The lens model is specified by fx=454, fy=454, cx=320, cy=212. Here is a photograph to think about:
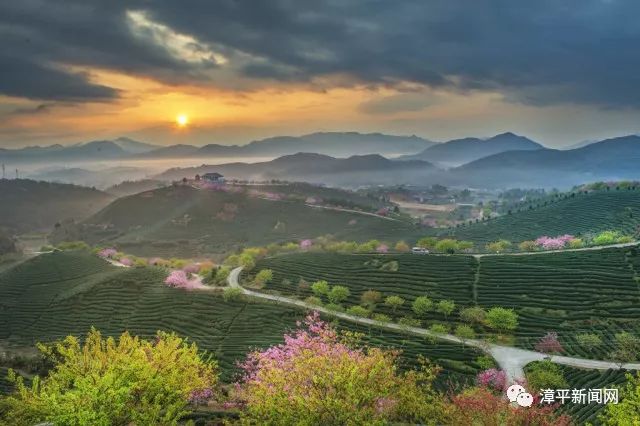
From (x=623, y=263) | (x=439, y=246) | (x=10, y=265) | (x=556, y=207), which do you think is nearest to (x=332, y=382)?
(x=623, y=263)

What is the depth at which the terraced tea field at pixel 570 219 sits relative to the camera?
397 ft

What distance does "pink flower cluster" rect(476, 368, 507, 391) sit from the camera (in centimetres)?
5256

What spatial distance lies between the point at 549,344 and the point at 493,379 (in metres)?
12.2

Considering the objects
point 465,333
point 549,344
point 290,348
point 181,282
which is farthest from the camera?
point 181,282

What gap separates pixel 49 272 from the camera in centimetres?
11488

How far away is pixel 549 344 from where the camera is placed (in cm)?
6062

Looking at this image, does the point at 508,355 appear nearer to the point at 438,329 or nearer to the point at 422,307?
the point at 438,329

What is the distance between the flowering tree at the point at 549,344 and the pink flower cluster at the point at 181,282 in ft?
213

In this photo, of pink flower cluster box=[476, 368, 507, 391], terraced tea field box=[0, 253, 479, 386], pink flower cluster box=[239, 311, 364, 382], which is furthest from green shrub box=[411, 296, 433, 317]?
pink flower cluster box=[476, 368, 507, 391]

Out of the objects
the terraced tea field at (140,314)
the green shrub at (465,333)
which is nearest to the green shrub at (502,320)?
the green shrub at (465,333)

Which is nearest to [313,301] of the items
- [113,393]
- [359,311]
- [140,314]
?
[359,311]

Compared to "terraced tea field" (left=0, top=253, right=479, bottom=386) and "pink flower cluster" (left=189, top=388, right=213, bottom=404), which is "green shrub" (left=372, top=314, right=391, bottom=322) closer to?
"terraced tea field" (left=0, top=253, right=479, bottom=386)

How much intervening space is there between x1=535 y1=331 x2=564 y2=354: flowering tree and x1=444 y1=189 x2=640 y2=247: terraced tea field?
200 ft

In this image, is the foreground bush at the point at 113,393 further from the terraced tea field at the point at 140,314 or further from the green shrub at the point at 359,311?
the green shrub at the point at 359,311
